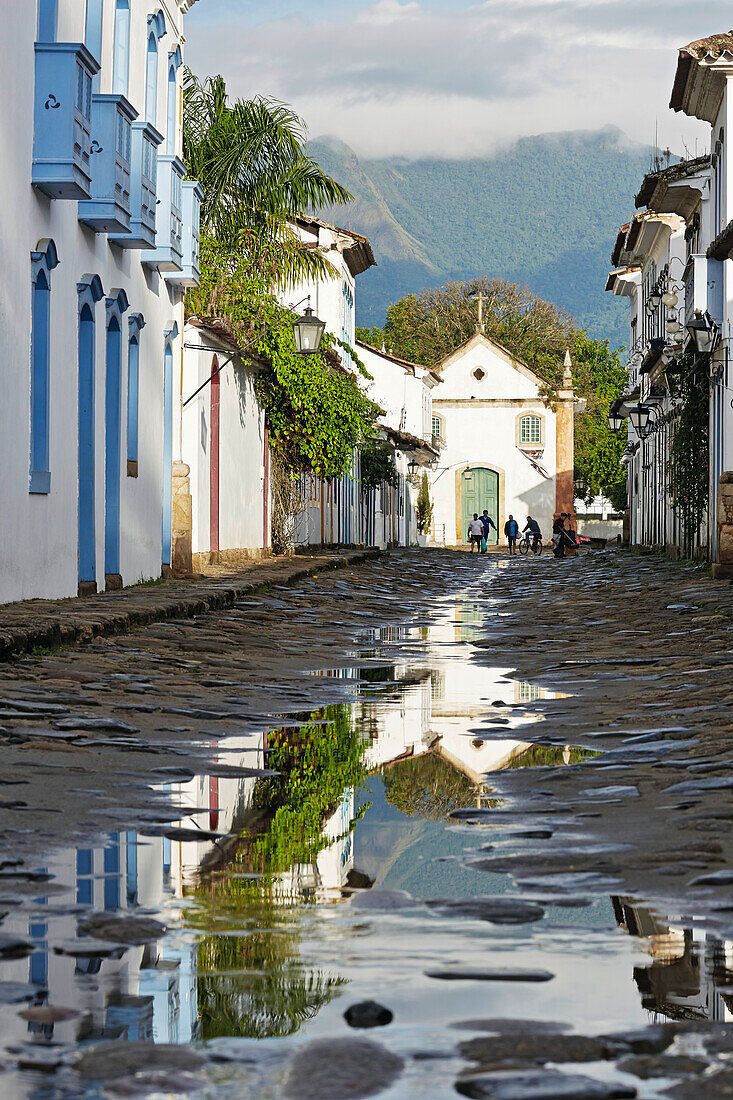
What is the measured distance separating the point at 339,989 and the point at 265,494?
2517 centimetres

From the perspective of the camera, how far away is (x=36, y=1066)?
2.35 meters

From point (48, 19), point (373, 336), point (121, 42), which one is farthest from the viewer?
point (373, 336)

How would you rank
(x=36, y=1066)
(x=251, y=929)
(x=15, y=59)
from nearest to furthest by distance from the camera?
(x=36, y=1066)
(x=251, y=929)
(x=15, y=59)

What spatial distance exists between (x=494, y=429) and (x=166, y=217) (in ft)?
160

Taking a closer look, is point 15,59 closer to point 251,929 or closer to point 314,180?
point 251,929

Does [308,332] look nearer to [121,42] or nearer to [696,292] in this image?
[696,292]

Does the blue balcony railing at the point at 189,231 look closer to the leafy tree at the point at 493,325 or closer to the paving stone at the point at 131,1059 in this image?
the paving stone at the point at 131,1059

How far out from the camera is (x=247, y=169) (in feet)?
80.5

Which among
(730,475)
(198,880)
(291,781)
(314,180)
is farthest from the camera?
(314,180)

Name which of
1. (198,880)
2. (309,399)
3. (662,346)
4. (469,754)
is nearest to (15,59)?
(469,754)

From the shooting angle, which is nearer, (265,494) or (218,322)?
(218,322)

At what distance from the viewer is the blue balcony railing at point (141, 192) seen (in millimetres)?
15438

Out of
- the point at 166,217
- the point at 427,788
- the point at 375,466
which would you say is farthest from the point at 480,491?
the point at 427,788

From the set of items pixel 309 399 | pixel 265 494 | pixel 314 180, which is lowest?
pixel 265 494
